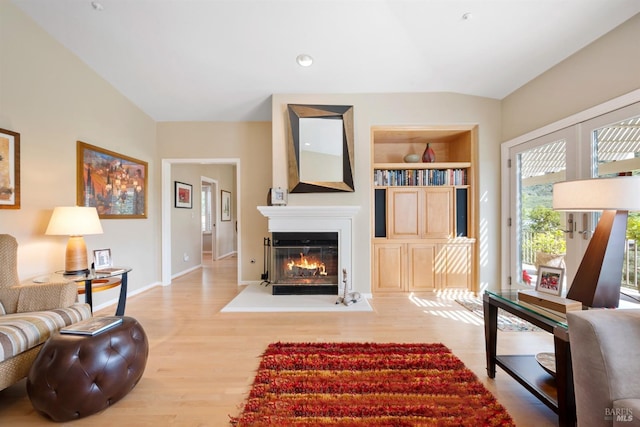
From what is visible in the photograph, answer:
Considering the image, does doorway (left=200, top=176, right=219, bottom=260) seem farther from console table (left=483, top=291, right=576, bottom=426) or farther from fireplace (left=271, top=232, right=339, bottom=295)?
console table (left=483, top=291, right=576, bottom=426)

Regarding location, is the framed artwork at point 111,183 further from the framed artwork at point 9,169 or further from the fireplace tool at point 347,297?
the fireplace tool at point 347,297

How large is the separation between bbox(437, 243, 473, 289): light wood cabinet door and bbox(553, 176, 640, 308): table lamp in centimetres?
213

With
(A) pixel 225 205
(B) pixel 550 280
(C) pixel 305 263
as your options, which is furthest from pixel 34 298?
(A) pixel 225 205

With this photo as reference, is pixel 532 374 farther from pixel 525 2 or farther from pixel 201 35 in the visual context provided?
pixel 201 35

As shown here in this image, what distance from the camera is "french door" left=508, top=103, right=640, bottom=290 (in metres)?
2.12

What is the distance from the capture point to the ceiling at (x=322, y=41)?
228 cm

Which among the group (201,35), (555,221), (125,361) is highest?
(201,35)

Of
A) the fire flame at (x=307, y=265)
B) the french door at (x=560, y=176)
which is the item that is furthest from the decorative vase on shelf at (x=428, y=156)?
the fire flame at (x=307, y=265)

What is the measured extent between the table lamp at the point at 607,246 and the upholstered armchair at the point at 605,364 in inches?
11.2

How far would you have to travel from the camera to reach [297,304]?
3084 mm

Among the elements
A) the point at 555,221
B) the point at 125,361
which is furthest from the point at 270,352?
the point at 555,221

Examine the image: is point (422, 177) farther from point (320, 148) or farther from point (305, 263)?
point (305, 263)

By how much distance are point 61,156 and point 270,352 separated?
291 cm

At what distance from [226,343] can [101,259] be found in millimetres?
1627
